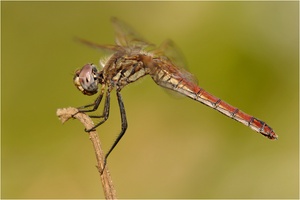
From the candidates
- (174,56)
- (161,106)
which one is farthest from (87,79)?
(161,106)

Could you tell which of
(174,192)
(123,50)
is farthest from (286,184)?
(123,50)

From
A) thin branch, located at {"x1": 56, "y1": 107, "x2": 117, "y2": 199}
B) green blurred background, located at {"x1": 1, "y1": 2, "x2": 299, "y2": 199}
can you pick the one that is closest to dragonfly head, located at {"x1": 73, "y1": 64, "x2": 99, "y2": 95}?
thin branch, located at {"x1": 56, "y1": 107, "x2": 117, "y2": 199}

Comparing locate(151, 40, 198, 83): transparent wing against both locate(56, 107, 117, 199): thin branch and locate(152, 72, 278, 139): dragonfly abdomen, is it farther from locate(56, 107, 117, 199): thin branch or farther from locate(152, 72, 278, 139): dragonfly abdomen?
locate(56, 107, 117, 199): thin branch

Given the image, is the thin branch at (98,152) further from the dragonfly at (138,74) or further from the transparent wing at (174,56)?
the transparent wing at (174,56)

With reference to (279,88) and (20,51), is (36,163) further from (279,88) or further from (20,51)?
(279,88)

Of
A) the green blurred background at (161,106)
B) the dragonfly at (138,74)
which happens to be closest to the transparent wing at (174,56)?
the dragonfly at (138,74)

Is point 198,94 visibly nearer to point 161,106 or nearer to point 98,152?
point 161,106
